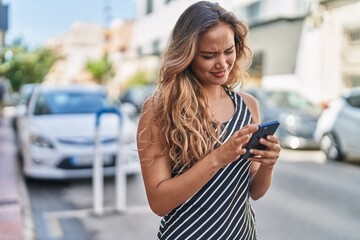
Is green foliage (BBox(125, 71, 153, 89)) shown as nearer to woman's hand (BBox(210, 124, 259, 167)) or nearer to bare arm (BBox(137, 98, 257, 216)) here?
bare arm (BBox(137, 98, 257, 216))

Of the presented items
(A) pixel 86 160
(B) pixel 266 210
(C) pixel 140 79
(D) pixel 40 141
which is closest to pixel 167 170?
(B) pixel 266 210

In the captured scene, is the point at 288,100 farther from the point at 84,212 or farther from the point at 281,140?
the point at 84,212

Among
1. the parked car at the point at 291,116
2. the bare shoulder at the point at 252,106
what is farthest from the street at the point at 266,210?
the bare shoulder at the point at 252,106

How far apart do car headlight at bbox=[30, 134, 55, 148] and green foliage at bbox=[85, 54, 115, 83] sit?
43.2 m

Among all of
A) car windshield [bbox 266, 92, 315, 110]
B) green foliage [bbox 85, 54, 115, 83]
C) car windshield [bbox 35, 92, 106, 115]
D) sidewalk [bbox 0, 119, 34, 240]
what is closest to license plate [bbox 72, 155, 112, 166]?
sidewalk [bbox 0, 119, 34, 240]

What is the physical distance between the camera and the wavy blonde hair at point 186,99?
5.23 feet

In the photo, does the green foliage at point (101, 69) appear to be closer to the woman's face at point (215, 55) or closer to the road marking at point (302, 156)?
the road marking at point (302, 156)

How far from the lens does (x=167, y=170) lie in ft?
5.29

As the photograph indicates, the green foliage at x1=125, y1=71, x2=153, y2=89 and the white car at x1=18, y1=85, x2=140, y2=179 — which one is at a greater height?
the white car at x1=18, y1=85, x2=140, y2=179

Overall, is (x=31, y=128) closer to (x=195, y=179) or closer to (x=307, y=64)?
(x=195, y=179)

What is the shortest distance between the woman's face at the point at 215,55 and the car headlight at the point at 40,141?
6.28m

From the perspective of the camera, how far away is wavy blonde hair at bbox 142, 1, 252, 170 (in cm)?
159

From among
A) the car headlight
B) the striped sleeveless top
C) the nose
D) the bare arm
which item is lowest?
the car headlight

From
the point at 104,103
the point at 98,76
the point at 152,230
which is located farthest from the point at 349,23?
the point at 98,76
